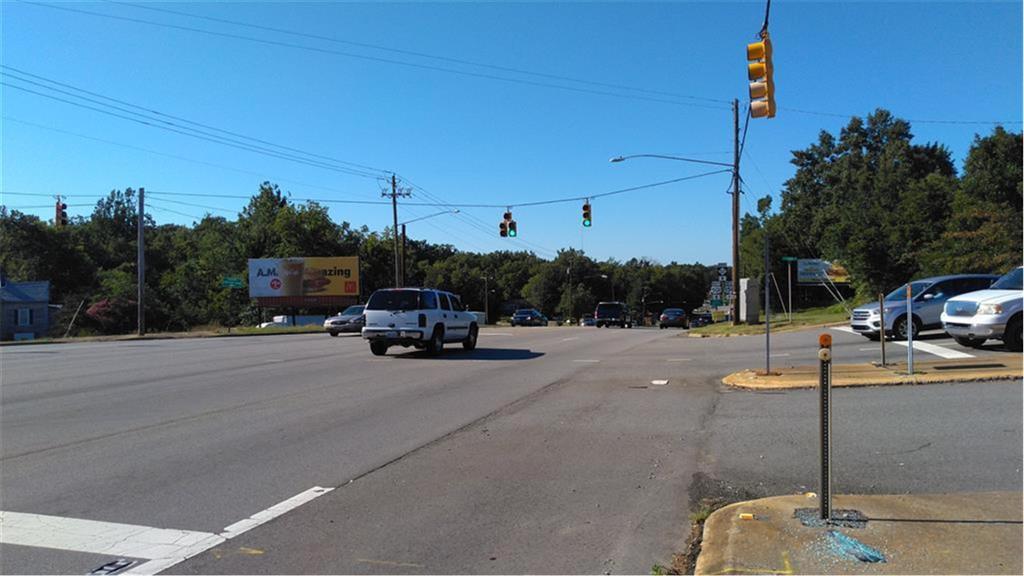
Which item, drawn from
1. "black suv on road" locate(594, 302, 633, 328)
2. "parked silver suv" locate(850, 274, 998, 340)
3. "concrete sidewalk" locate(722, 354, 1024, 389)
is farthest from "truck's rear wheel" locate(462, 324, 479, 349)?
"black suv on road" locate(594, 302, 633, 328)

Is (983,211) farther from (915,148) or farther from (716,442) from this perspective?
(915,148)

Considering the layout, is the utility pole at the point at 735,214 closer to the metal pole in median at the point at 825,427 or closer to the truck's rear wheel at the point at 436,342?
the truck's rear wheel at the point at 436,342

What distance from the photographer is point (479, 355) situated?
66.8ft

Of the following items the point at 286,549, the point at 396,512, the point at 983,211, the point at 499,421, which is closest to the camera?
the point at 286,549

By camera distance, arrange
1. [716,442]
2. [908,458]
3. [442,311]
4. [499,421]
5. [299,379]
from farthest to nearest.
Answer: [442,311] < [299,379] < [499,421] < [716,442] < [908,458]

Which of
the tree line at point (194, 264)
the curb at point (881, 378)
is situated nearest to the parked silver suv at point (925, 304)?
the curb at point (881, 378)

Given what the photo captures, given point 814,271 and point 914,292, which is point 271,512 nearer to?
point 914,292

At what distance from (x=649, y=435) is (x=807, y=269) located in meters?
73.1

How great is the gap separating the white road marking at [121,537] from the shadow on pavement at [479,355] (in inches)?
541

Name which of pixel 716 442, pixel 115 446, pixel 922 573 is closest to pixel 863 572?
pixel 922 573

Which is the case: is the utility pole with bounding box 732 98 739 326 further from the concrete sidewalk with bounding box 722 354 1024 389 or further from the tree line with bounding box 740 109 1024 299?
the concrete sidewalk with bounding box 722 354 1024 389

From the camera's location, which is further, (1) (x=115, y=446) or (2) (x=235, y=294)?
(2) (x=235, y=294)

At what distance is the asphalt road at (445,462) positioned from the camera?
4.86 meters

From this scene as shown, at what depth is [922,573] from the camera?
13.4 feet
